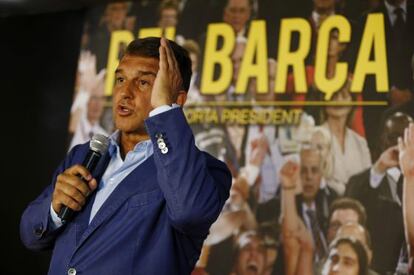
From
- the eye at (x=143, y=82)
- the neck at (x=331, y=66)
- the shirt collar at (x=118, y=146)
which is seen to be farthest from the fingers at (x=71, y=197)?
the neck at (x=331, y=66)

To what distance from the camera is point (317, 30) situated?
123 inches

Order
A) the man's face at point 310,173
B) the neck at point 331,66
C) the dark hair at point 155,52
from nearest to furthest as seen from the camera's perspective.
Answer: the dark hair at point 155,52 → the man's face at point 310,173 → the neck at point 331,66

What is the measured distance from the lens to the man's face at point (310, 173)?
2.91 m

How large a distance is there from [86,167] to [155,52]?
395mm

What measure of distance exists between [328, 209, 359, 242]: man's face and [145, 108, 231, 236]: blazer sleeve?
5.90 ft

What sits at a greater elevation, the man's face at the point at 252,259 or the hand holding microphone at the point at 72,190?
the hand holding microphone at the point at 72,190

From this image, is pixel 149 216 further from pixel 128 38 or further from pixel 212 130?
pixel 128 38

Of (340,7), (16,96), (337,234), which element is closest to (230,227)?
(337,234)

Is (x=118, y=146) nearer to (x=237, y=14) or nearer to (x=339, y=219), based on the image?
(x=339, y=219)

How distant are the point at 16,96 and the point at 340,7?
8.26 ft

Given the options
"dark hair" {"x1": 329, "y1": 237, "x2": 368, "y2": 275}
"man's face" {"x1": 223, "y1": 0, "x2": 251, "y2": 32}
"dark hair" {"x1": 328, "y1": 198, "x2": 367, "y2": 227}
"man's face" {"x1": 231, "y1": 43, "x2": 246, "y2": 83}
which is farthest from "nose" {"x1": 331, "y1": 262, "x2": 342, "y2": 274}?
"man's face" {"x1": 223, "y1": 0, "x2": 251, "y2": 32}

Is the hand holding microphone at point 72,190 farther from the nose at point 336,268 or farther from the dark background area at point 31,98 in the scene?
the dark background area at point 31,98

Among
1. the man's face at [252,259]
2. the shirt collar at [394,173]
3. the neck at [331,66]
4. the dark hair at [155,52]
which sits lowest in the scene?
the man's face at [252,259]

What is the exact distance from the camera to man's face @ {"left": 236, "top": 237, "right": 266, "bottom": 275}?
294 cm
